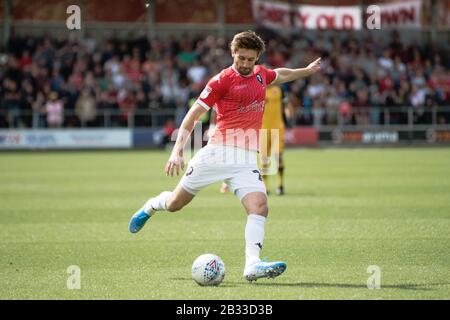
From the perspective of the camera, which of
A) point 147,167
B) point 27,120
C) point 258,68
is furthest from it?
point 27,120

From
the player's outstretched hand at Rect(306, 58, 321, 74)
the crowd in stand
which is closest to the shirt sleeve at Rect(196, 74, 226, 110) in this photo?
the player's outstretched hand at Rect(306, 58, 321, 74)

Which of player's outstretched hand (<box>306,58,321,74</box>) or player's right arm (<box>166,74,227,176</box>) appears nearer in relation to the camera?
player's right arm (<box>166,74,227,176</box>)

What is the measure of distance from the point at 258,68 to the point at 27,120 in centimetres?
2614

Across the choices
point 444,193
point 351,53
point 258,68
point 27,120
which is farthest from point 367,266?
point 351,53

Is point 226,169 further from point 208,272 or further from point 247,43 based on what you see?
point 247,43

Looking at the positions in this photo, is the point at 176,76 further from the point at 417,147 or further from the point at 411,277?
the point at 411,277

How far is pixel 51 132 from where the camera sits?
112 ft

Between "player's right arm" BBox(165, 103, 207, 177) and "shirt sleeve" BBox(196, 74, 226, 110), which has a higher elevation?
"shirt sleeve" BBox(196, 74, 226, 110)

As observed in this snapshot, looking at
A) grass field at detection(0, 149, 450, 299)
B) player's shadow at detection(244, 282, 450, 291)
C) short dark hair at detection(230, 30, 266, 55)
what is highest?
short dark hair at detection(230, 30, 266, 55)

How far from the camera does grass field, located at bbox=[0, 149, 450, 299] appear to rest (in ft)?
25.8

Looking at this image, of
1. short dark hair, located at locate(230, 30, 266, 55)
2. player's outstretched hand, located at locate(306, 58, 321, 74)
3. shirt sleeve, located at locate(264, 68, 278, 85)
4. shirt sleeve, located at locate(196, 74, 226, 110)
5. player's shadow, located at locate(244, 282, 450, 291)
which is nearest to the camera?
player's shadow, located at locate(244, 282, 450, 291)

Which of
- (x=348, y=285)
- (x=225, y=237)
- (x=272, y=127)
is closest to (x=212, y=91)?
(x=348, y=285)

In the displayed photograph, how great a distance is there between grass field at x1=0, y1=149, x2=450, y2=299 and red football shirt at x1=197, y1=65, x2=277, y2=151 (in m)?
1.39

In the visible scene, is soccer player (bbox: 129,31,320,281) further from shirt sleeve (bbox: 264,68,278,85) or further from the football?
the football
